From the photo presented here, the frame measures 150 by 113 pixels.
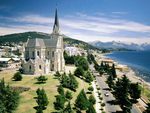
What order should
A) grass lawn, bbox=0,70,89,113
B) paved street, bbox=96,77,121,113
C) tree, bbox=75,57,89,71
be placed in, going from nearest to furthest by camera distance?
1. grass lawn, bbox=0,70,89,113
2. paved street, bbox=96,77,121,113
3. tree, bbox=75,57,89,71

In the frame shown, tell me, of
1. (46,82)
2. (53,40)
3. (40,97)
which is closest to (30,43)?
(53,40)

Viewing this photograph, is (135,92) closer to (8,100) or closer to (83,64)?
(8,100)

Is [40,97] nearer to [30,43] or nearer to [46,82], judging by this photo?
[46,82]

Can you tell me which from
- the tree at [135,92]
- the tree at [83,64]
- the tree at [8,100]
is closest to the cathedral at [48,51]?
the tree at [83,64]

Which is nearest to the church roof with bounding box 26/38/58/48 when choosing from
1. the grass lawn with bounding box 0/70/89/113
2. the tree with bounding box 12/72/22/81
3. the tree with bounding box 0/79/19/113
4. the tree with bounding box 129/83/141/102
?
the grass lawn with bounding box 0/70/89/113

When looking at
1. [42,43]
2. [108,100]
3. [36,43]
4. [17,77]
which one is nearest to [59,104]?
[108,100]

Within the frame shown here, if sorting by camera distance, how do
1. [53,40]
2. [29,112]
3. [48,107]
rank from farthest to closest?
[53,40] → [48,107] → [29,112]

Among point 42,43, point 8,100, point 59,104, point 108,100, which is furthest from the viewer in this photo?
point 42,43

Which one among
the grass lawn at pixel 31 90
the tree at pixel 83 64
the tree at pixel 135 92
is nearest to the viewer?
the grass lawn at pixel 31 90

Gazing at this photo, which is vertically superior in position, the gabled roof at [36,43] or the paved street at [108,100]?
the gabled roof at [36,43]

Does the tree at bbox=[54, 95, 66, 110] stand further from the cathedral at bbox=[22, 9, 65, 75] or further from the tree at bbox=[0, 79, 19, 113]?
the cathedral at bbox=[22, 9, 65, 75]

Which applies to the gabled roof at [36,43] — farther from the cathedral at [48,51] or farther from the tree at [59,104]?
the tree at [59,104]
